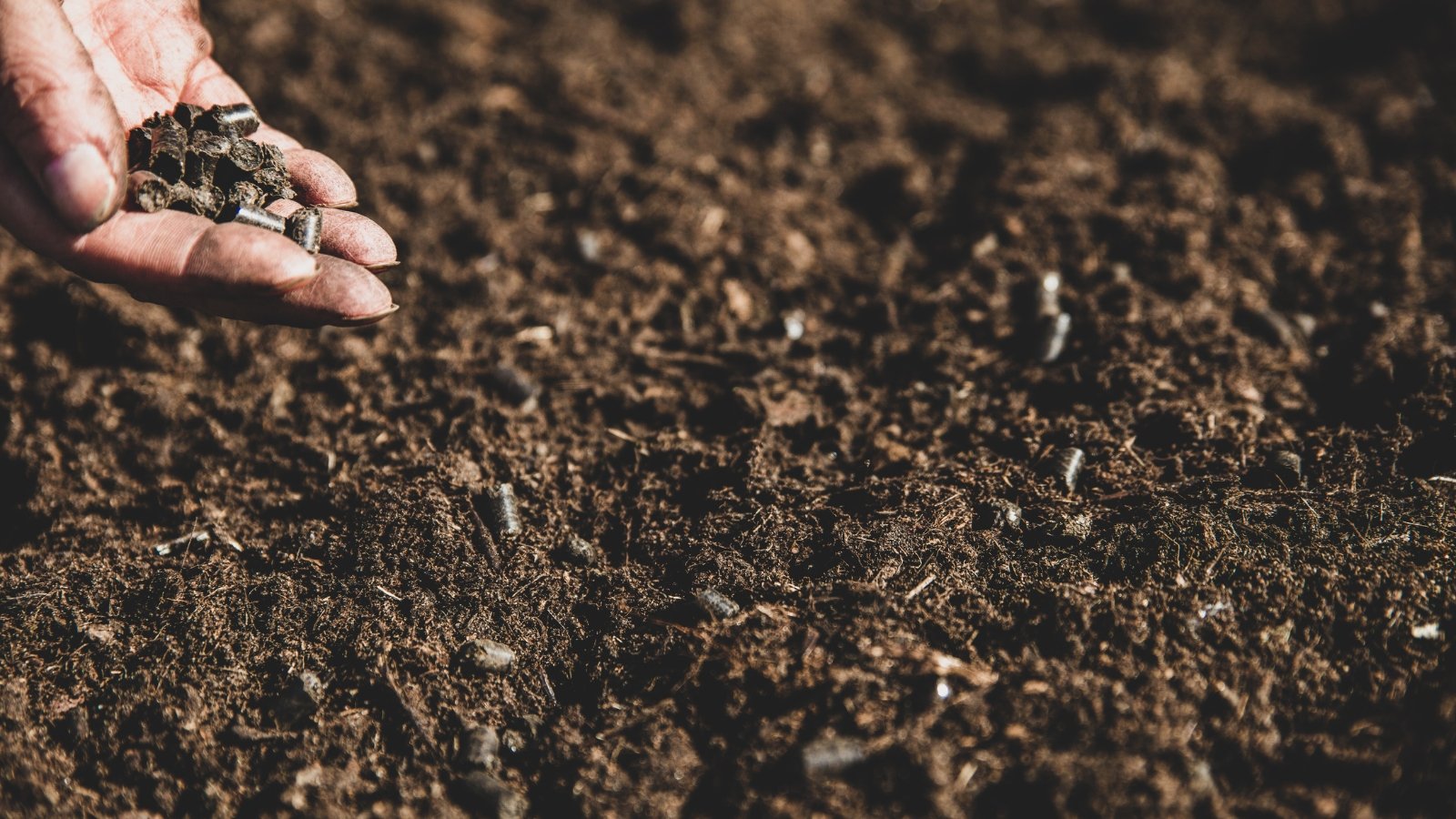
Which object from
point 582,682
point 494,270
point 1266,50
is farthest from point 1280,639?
point 1266,50

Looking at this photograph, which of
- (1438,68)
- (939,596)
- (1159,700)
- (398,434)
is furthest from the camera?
(1438,68)

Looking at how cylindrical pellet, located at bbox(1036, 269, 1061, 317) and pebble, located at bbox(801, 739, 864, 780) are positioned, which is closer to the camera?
pebble, located at bbox(801, 739, 864, 780)

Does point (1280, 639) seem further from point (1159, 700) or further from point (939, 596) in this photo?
point (939, 596)

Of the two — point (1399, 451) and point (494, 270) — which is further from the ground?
point (1399, 451)

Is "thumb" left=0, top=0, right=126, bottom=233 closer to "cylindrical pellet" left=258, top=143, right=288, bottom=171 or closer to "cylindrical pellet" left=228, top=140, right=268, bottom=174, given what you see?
"cylindrical pellet" left=228, top=140, right=268, bottom=174

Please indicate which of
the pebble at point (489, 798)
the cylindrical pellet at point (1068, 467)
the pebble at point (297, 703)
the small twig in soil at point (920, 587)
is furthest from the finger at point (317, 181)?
the cylindrical pellet at point (1068, 467)

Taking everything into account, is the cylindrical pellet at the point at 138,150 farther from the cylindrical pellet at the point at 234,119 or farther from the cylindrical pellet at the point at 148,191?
the cylindrical pellet at the point at 234,119

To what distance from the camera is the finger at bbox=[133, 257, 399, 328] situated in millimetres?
2836

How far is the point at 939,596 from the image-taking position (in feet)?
9.44

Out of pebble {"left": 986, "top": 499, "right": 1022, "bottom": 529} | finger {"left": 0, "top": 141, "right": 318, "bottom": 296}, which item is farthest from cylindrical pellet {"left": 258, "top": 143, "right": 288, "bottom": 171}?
pebble {"left": 986, "top": 499, "right": 1022, "bottom": 529}

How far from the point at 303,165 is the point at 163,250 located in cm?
77

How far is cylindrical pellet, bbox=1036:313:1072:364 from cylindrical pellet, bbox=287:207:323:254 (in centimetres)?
281

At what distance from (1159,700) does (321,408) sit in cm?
312

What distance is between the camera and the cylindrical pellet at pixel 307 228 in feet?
10.0
